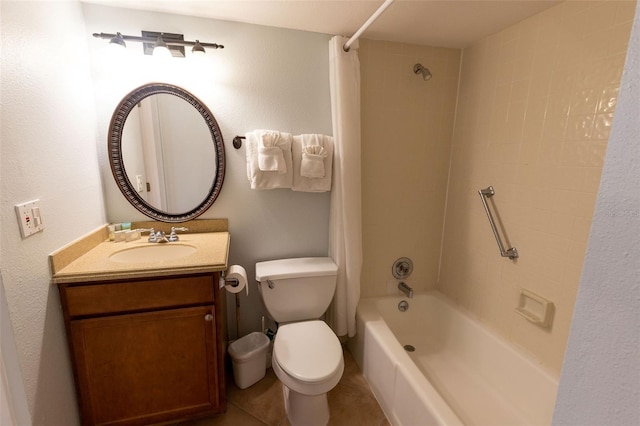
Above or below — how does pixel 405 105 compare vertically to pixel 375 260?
above

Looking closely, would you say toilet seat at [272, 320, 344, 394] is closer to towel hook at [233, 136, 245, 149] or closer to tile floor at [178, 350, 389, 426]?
tile floor at [178, 350, 389, 426]

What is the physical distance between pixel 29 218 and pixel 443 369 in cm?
222

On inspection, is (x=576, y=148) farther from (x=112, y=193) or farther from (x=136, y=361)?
(x=112, y=193)

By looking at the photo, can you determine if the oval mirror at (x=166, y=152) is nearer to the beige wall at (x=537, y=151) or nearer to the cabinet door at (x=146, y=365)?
the cabinet door at (x=146, y=365)

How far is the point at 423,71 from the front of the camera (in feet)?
5.95

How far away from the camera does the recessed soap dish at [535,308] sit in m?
1.43

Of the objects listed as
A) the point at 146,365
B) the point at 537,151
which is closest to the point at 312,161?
the point at 537,151

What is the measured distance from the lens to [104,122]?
1.53 meters

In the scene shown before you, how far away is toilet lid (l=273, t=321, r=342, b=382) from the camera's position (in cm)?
130

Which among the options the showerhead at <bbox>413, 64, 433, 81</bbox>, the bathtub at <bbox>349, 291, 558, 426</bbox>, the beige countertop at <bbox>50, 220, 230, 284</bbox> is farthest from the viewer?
the showerhead at <bbox>413, 64, 433, 81</bbox>

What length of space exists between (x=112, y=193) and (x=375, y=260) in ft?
5.60

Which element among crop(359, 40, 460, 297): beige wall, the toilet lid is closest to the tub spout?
crop(359, 40, 460, 297): beige wall

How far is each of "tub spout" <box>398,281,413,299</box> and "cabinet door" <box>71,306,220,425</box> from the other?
1.30m

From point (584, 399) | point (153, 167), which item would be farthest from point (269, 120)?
point (584, 399)
